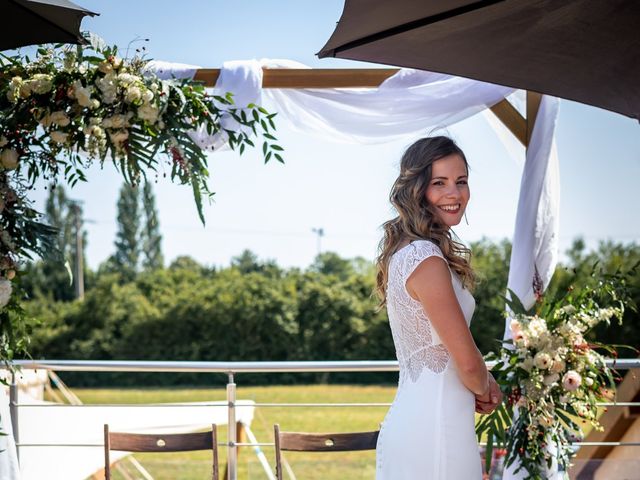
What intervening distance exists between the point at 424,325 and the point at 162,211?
117 ft

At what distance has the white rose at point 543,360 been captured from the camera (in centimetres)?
313

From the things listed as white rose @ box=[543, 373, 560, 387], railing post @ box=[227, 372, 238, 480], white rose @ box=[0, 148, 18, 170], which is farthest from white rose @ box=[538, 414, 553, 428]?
white rose @ box=[0, 148, 18, 170]

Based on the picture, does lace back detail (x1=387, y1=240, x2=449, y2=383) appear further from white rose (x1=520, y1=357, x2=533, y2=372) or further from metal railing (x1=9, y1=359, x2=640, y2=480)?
metal railing (x1=9, y1=359, x2=640, y2=480)

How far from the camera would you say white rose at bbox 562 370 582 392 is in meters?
3.12

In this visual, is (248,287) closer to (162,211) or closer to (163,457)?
(163,457)

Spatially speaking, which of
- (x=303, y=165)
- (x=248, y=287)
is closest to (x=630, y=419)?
(x=248, y=287)

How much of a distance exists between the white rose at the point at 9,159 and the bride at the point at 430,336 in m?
1.60

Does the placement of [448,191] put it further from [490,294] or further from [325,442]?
[490,294]

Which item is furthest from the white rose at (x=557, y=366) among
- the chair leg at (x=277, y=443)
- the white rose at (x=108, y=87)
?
the white rose at (x=108, y=87)

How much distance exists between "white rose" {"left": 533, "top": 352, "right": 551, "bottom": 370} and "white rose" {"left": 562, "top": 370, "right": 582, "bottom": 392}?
3.0 inches

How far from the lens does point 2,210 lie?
11.0 ft

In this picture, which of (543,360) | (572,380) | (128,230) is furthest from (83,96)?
(128,230)

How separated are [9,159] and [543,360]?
84.5 inches

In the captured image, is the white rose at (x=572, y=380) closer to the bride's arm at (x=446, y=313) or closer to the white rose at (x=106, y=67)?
the bride's arm at (x=446, y=313)
